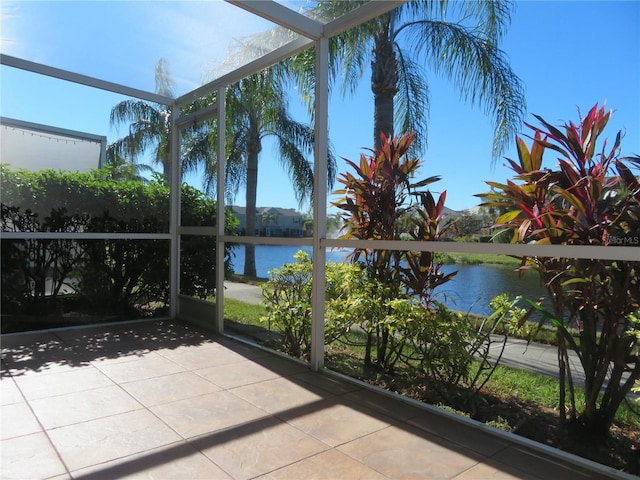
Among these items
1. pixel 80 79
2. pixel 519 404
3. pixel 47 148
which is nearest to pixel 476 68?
pixel 519 404

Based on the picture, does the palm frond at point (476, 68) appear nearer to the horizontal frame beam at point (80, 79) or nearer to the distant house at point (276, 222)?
the distant house at point (276, 222)

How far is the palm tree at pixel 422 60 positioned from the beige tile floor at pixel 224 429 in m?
2.46

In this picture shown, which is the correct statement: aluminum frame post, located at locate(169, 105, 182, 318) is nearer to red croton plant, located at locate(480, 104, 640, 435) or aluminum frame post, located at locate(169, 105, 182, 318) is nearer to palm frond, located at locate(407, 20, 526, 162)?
palm frond, located at locate(407, 20, 526, 162)

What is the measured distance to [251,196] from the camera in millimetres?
4828

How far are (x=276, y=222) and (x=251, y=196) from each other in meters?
0.66

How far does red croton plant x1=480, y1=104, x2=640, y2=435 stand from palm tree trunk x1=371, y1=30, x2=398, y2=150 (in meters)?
3.24

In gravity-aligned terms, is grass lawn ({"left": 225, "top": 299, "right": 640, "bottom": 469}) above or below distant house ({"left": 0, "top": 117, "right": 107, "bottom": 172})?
below

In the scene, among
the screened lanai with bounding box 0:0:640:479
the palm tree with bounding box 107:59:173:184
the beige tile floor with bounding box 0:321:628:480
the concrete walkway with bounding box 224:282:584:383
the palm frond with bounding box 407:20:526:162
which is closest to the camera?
the beige tile floor with bounding box 0:321:628:480

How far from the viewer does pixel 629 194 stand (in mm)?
2260

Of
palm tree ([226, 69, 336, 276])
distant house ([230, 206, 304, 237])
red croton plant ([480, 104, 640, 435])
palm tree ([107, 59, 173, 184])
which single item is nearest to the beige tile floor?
red croton plant ([480, 104, 640, 435])

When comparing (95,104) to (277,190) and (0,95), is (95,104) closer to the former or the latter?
(0,95)

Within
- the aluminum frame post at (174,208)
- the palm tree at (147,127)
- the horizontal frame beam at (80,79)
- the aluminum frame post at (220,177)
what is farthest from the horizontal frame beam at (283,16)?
the aluminum frame post at (174,208)

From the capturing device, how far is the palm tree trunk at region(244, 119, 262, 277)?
4.66 meters

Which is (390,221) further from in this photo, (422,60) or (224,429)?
(422,60)
